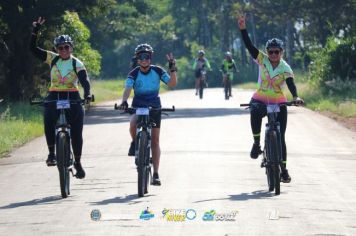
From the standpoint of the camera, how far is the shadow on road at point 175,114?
31.0 meters

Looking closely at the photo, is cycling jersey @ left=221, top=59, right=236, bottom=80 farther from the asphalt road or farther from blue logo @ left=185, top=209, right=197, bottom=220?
blue logo @ left=185, top=209, right=197, bottom=220

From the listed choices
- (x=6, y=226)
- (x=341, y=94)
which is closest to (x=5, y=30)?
(x=341, y=94)

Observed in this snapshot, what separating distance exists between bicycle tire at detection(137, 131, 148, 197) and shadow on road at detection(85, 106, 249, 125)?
1626 cm

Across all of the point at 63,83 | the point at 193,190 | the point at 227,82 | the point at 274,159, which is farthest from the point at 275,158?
the point at 227,82

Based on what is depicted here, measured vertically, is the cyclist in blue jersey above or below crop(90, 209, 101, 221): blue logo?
above

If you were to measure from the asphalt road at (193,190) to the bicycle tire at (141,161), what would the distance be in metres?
0.20

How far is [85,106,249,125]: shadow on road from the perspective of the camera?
31.0 meters

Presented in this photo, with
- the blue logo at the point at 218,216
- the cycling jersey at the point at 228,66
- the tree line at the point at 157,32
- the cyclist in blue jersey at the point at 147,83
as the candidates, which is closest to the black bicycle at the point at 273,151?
the cyclist in blue jersey at the point at 147,83

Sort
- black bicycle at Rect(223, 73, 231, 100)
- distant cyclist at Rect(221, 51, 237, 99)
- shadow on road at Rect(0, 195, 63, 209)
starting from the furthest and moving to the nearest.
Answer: black bicycle at Rect(223, 73, 231, 100)
distant cyclist at Rect(221, 51, 237, 99)
shadow on road at Rect(0, 195, 63, 209)

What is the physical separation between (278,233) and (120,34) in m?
58.5

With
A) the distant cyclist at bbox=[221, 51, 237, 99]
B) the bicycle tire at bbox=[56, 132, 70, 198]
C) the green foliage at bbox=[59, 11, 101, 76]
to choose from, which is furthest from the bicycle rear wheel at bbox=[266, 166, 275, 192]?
the distant cyclist at bbox=[221, 51, 237, 99]

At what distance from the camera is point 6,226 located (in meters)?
11.1

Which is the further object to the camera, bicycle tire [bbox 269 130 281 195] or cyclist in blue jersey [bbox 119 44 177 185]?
cyclist in blue jersey [bbox 119 44 177 185]

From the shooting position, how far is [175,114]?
107 ft
